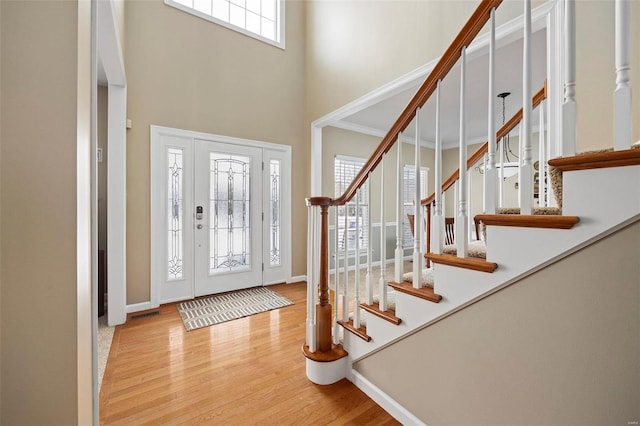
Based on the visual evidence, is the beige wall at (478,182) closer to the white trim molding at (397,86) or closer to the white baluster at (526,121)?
the white trim molding at (397,86)

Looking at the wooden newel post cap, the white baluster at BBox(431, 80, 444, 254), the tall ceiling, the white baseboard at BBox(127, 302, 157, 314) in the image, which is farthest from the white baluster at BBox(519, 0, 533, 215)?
the white baseboard at BBox(127, 302, 157, 314)

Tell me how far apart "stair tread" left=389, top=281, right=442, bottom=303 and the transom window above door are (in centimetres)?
391

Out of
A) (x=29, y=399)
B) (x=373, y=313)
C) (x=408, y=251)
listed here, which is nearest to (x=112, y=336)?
(x=29, y=399)

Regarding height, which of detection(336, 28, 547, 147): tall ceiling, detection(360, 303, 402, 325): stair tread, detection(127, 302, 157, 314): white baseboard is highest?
detection(336, 28, 547, 147): tall ceiling

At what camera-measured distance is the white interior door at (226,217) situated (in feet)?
11.0

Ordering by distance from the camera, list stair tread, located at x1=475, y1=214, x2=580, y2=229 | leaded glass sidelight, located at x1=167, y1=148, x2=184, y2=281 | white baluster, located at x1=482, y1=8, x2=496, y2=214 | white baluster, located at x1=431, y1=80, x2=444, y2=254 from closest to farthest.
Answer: stair tread, located at x1=475, y1=214, x2=580, y2=229 < white baluster, located at x1=482, y1=8, x2=496, y2=214 < white baluster, located at x1=431, y1=80, x2=444, y2=254 < leaded glass sidelight, located at x1=167, y1=148, x2=184, y2=281

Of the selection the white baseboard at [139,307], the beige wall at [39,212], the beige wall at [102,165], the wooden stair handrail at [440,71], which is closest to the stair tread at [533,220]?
the wooden stair handrail at [440,71]

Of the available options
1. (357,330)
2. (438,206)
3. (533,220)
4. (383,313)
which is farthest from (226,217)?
(533,220)

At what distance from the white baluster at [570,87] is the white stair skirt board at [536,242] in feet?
0.33

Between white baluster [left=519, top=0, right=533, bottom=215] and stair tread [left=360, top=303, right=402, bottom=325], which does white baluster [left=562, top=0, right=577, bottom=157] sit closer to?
white baluster [left=519, top=0, right=533, bottom=215]

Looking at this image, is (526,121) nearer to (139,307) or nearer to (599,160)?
(599,160)

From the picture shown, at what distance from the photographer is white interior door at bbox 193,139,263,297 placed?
11.0 feet

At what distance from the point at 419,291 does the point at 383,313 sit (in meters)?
0.29

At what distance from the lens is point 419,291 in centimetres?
131
